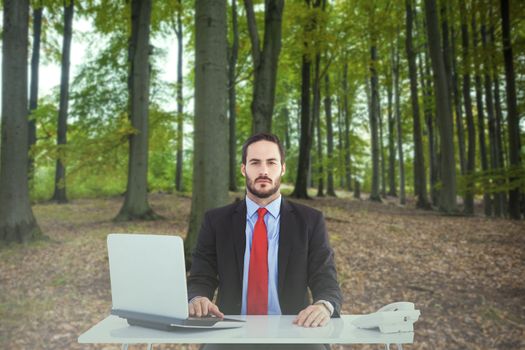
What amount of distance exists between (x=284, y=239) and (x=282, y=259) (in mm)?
103

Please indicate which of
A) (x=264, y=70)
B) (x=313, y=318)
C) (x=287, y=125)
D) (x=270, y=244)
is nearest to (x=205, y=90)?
(x=264, y=70)

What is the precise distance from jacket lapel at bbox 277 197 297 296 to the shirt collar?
37 millimetres

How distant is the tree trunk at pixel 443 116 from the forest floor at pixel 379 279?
195 centimetres

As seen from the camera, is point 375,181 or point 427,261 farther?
point 375,181

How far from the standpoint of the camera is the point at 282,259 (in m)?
2.22

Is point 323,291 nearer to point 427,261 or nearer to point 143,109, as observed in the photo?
point 427,261

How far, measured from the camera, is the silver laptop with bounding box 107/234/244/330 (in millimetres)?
1701

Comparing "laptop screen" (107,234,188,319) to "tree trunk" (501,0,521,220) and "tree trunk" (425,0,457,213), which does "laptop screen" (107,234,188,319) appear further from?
"tree trunk" (425,0,457,213)

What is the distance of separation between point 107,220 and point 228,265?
8.81 meters

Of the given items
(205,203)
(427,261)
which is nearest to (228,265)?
(205,203)

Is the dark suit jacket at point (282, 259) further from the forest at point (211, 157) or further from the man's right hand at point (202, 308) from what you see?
the forest at point (211, 157)

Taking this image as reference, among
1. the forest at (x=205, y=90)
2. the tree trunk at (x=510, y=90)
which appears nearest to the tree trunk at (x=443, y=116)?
the forest at (x=205, y=90)

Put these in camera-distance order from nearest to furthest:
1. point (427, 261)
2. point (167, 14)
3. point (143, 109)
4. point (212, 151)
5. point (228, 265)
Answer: point (228, 265) → point (212, 151) → point (427, 261) → point (143, 109) → point (167, 14)

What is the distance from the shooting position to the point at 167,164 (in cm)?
2114
